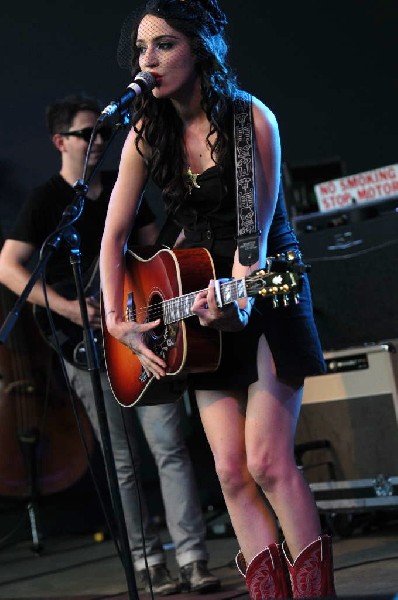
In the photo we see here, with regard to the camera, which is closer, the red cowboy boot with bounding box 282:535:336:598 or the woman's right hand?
the red cowboy boot with bounding box 282:535:336:598

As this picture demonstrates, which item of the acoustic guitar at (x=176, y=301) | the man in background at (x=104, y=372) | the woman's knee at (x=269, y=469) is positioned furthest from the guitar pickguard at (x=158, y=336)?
the man in background at (x=104, y=372)

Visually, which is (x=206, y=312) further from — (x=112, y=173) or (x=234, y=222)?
(x=112, y=173)

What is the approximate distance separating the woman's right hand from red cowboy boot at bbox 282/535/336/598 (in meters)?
0.61

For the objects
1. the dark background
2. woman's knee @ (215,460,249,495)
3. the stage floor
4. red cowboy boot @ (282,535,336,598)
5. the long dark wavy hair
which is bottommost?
the stage floor

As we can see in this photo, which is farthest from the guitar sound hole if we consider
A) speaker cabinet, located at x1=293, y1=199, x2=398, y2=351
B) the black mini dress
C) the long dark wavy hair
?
speaker cabinet, located at x1=293, y1=199, x2=398, y2=351

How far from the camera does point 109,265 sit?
321cm

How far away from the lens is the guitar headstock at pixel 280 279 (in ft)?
8.25

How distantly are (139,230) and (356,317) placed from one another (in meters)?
1.15

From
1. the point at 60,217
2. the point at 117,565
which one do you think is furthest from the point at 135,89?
the point at 117,565

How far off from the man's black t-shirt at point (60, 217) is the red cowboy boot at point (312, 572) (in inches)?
77.5

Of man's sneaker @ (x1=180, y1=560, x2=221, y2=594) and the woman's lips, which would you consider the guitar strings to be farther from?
man's sneaker @ (x1=180, y1=560, x2=221, y2=594)

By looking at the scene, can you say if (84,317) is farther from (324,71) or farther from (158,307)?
(324,71)

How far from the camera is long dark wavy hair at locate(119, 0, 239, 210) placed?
2902 mm

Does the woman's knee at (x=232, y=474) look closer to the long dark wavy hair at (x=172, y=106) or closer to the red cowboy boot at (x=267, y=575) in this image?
the red cowboy boot at (x=267, y=575)
